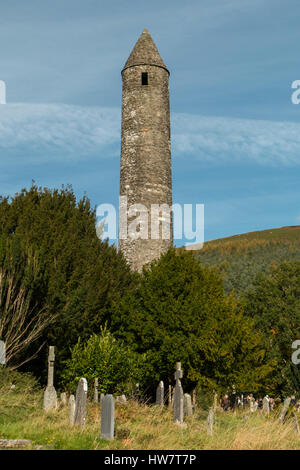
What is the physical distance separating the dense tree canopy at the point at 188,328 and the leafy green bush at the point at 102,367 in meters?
4.08

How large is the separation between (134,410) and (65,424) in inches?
153

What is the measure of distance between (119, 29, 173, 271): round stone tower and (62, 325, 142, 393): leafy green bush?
32.1 ft

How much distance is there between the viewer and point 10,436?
9609mm

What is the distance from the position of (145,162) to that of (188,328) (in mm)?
10819

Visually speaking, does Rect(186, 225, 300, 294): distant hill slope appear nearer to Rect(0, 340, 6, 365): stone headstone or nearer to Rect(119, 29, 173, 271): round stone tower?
Rect(119, 29, 173, 271): round stone tower

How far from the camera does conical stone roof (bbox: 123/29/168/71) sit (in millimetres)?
29250

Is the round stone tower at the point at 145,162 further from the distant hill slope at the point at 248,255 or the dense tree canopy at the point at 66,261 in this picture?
the distant hill slope at the point at 248,255

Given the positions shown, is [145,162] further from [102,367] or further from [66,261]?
[102,367]

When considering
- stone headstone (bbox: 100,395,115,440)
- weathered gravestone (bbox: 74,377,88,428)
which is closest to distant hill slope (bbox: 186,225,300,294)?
weathered gravestone (bbox: 74,377,88,428)

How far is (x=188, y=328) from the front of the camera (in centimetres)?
2184

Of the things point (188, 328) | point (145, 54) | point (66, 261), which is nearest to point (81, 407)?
point (66, 261)

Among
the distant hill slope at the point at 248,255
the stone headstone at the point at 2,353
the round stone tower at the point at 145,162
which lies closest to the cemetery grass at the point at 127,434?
the stone headstone at the point at 2,353

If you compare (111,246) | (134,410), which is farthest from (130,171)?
(134,410)
